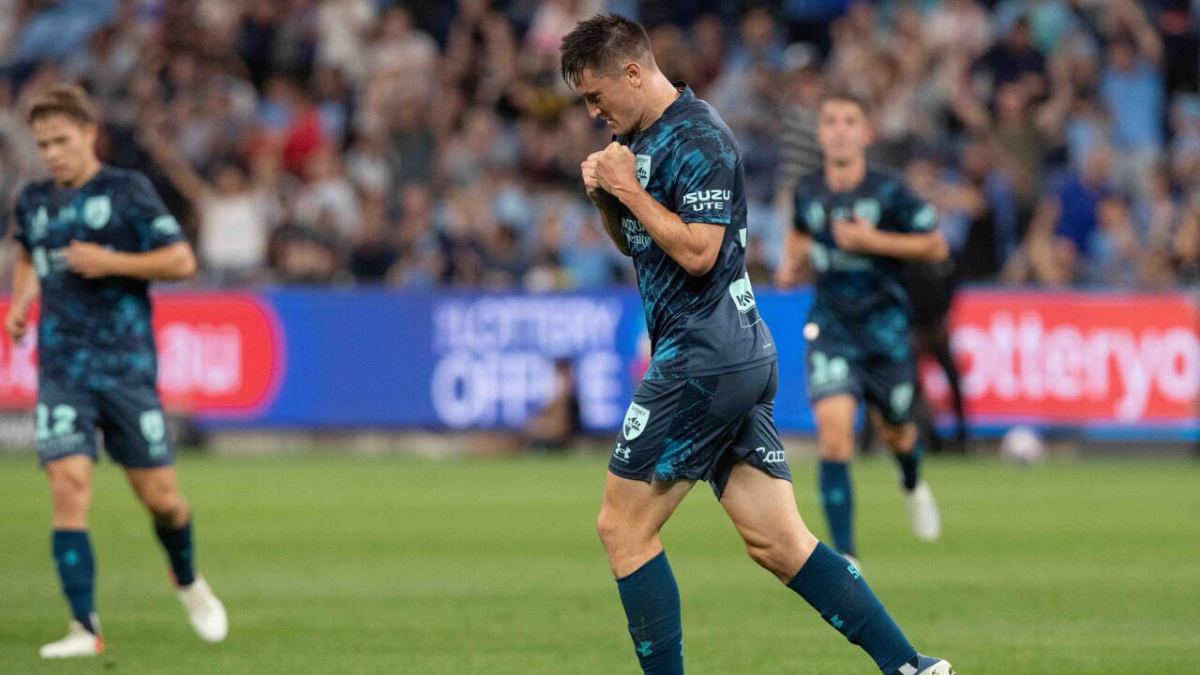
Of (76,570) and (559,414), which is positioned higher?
(76,570)

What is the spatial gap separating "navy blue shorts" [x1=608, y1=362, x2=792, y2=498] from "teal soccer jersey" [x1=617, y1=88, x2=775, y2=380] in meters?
0.05

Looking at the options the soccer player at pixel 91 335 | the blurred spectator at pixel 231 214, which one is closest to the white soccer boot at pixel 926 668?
the soccer player at pixel 91 335

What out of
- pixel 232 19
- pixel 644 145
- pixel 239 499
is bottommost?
pixel 239 499

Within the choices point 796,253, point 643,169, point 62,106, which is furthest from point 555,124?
point 643,169

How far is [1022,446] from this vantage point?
19859mm

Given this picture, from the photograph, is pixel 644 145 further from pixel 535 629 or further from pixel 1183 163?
pixel 1183 163

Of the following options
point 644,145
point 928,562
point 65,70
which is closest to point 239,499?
point 928,562

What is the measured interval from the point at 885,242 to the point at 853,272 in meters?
0.46

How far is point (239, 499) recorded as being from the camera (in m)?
16.6

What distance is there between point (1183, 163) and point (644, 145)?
16.6 meters

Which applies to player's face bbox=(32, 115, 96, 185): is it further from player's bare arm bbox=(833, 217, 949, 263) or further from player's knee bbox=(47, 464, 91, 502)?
player's bare arm bbox=(833, 217, 949, 263)

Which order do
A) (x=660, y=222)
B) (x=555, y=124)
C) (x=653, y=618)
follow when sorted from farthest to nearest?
(x=555, y=124)
(x=653, y=618)
(x=660, y=222)

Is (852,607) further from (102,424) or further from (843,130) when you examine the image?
(843,130)

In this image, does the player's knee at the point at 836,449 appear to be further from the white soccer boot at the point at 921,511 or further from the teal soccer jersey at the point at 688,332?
the teal soccer jersey at the point at 688,332
